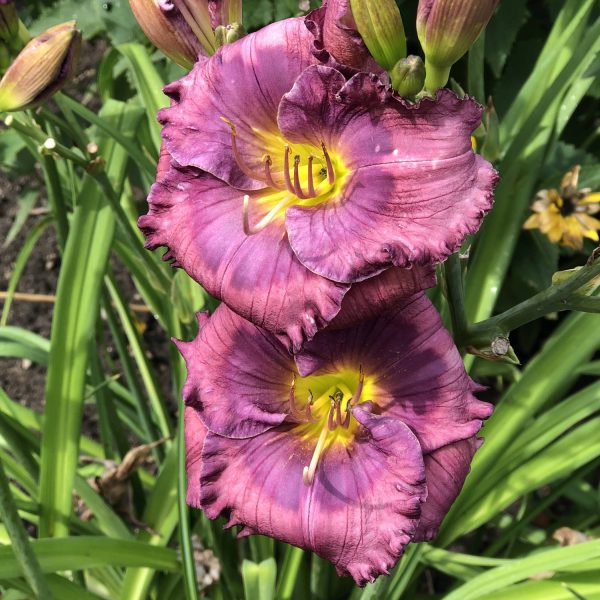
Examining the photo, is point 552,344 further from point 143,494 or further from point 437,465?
point 143,494

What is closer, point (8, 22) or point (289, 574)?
point (8, 22)

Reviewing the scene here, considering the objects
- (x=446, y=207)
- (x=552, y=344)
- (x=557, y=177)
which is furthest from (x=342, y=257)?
(x=557, y=177)

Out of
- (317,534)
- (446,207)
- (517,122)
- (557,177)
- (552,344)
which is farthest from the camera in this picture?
(557,177)

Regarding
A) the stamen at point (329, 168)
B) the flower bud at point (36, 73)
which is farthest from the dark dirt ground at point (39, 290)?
the stamen at point (329, 168)

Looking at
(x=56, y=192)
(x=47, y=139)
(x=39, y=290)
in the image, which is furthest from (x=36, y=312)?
(x=47, y=139)

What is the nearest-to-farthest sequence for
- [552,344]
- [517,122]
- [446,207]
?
[446,207], [552,344], [517,122]

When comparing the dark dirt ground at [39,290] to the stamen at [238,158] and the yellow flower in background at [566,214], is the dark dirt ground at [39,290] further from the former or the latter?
the stamen at [238,158]

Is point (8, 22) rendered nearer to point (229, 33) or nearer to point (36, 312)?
point (229, 33)
